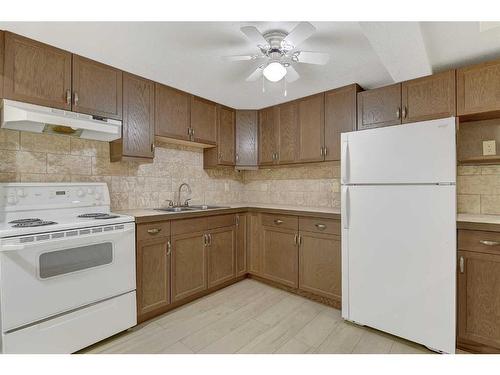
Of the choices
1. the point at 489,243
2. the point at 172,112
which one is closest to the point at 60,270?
the point at 172,112

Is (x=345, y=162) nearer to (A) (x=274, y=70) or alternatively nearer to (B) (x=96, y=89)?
(A) (x=274, y=70)

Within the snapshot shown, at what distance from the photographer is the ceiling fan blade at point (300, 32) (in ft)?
4.65

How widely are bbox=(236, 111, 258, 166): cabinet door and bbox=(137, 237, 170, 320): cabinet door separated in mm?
1490

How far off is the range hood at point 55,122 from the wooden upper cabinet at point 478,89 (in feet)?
8.90

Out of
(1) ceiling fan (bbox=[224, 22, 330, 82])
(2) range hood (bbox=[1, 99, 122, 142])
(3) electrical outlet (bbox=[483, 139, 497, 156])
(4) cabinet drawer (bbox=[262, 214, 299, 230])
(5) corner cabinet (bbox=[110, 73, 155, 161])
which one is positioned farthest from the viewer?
(4) cabinet drawer (bbox=[262, 214, 299, 230])

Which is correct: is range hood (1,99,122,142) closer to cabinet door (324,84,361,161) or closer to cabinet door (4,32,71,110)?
cabinet door (4,32,71,110)

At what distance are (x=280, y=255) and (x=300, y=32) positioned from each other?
6.90ft

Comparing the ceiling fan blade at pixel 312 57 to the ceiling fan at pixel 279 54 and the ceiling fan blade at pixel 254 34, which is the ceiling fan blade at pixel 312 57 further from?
the ceiling fan blade at pixel 254 34

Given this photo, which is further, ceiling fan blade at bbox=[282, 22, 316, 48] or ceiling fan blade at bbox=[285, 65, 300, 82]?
ceiling fan blade at bbox=[285, 65, 300, 82]

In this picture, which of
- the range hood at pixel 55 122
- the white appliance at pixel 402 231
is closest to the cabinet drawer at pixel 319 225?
the white appliance at pixel 402 231

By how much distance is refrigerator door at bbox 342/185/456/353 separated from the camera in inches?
66.2

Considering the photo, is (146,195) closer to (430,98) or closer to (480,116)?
(430,98)

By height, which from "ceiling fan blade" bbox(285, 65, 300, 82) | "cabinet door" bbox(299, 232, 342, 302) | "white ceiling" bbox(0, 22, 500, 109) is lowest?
"cabinet door" bbox(299, 232, 342, 302)

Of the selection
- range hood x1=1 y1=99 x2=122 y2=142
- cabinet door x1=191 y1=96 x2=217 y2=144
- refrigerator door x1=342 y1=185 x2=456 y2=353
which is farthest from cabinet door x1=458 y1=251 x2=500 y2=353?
range hood x1=1 y1=99 x2=122 y2=142
